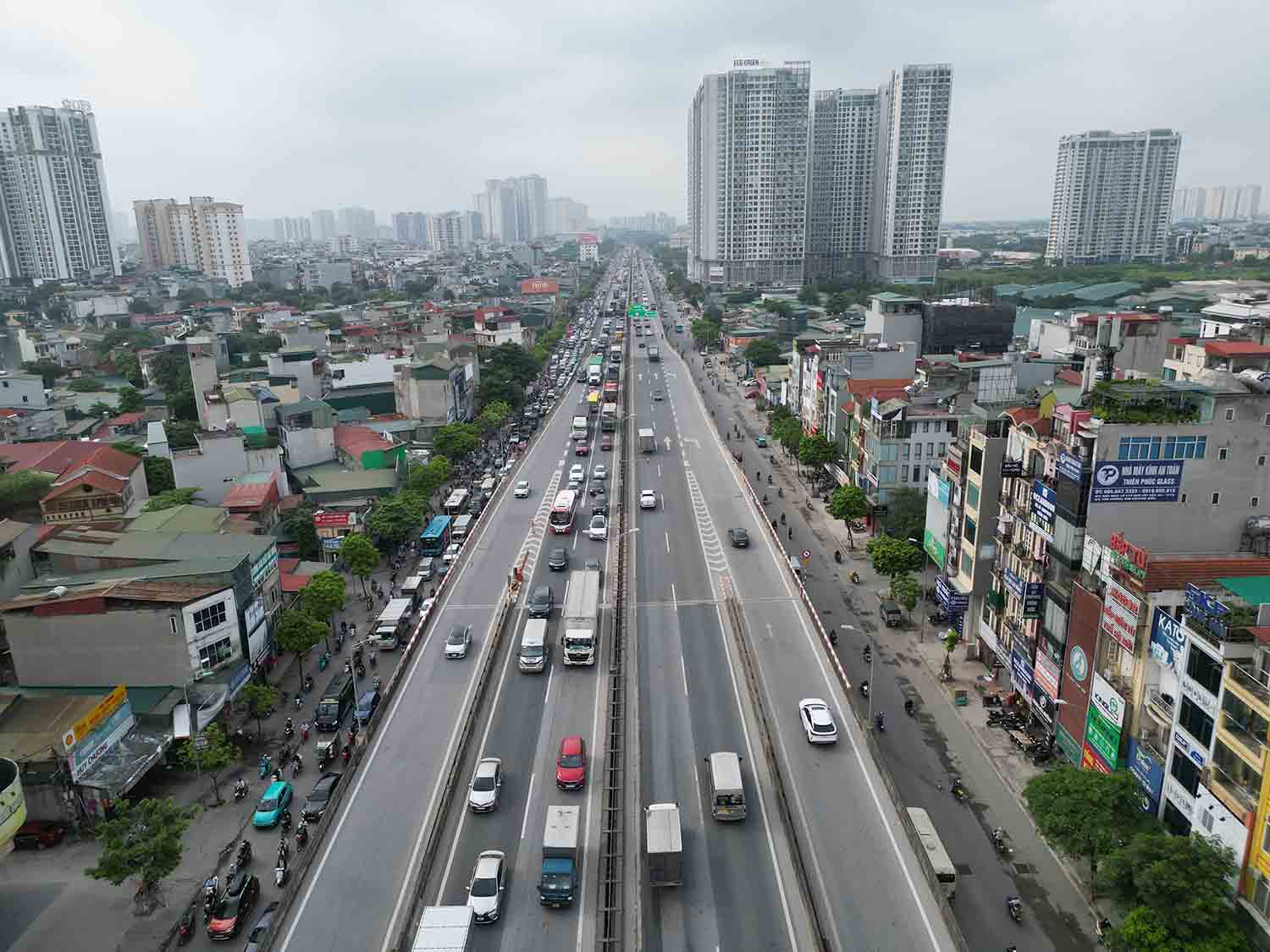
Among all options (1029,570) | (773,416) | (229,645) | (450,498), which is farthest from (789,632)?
(773,416)

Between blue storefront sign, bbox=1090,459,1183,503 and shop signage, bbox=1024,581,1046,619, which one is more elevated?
blue storefront sign, bbox=1090,459,1183,503

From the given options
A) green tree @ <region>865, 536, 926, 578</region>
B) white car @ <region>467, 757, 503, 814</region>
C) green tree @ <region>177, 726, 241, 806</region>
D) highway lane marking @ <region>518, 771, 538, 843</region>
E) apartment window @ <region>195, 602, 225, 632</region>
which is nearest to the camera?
highway lane marking @ <region>518, 771, 538, 843</region>

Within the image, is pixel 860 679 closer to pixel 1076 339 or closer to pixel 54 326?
pixel 1076 339

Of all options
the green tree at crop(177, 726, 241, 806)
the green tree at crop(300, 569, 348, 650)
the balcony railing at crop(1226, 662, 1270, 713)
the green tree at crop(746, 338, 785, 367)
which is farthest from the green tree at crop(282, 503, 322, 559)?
the green tree at crop(746, 338, 785, 367)

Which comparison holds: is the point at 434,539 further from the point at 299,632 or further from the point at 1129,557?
the point at 1129,557

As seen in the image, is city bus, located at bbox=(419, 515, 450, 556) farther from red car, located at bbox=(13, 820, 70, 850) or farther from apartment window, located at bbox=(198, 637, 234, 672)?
red car, located at bbox=(13, 820, 70, 850)

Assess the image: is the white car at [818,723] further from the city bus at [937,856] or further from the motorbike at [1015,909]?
the motorbike at [1015,909]
